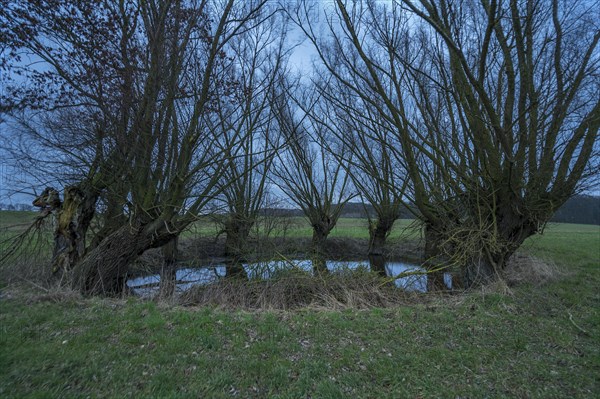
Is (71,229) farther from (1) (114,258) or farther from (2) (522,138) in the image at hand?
(2) (522,138)

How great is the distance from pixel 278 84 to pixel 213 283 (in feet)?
26.6

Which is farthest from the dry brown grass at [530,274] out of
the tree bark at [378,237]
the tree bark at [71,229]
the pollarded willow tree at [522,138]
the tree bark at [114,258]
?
the tree bark at [71,229]

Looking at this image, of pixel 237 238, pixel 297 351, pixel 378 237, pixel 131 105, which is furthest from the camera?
pixel 378 237

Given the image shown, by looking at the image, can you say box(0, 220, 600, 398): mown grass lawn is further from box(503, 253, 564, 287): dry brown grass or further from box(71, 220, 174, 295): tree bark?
box(503, 253, 564, 287): dry brown grass

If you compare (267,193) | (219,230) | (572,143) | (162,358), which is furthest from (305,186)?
(162,358)

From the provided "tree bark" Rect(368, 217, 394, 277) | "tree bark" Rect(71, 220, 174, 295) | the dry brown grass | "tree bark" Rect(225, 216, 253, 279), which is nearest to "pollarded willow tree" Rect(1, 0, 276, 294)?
"tree bark" Rect(71, 220, 174, 295)

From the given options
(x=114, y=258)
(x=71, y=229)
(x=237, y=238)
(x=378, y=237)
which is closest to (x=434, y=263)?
(x=237, y=238)

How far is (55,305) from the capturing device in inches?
233

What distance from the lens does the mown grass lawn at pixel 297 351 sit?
3.47 meters

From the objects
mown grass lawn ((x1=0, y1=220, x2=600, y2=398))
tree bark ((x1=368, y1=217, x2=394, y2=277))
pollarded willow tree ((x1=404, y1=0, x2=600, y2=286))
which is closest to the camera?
mown grass lawn ((x1=0, y1=220, x2=600, y2=398))

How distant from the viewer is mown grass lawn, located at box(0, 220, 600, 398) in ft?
11.4

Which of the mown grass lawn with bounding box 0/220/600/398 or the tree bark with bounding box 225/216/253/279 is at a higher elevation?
the tree bark with bounding box 225/216/253/279

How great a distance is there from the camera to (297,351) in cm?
434

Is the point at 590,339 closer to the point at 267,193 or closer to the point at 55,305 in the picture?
the point at 55,305
